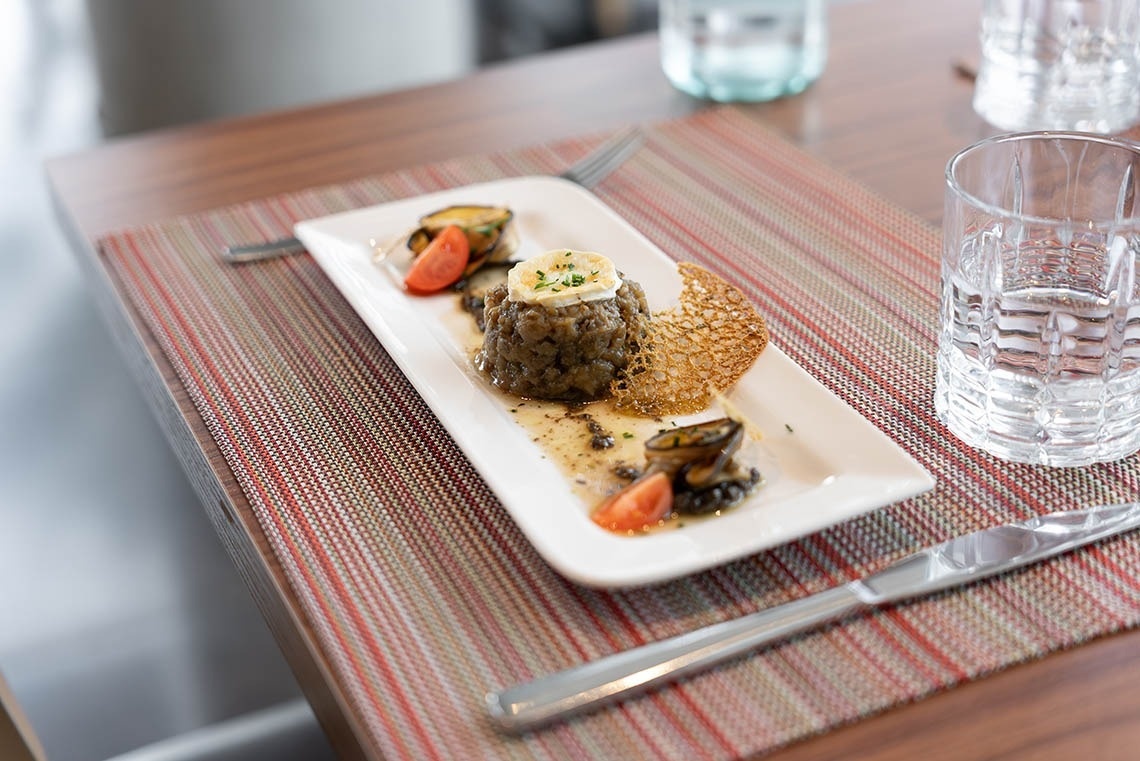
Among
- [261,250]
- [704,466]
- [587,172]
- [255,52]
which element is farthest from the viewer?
[255,52]

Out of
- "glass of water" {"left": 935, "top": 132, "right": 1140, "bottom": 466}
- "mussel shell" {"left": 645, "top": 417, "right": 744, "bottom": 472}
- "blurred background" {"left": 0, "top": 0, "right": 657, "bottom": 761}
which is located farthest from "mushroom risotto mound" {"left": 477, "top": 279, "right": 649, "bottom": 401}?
"blurred background" {"left": 0, "top": 0, "right": 657, "bottom": 761}

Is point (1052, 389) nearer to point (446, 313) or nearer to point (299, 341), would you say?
point (446, 313)

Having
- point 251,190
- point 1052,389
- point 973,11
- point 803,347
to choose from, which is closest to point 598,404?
point 803,347

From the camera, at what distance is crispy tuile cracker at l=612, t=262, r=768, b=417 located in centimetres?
91

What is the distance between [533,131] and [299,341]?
51 centimetres

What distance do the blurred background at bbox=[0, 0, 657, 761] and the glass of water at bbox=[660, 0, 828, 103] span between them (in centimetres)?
84

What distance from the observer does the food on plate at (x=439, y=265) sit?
1.09 m

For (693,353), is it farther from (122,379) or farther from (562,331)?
(122,379)

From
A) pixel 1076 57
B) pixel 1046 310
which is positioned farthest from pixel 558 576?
pixel 1076 57

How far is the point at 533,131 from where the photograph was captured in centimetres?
147

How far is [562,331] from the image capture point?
0.91m

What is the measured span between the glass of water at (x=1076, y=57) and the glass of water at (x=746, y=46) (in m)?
0.22

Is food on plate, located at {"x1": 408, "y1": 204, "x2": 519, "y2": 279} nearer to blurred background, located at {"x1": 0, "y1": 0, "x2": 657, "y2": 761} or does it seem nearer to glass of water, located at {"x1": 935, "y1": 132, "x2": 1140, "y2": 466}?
glass of water, located at {"x1": 935, "y1": 132, "x2": 1140, "y2": 466}

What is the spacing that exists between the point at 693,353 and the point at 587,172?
1.43 ft
